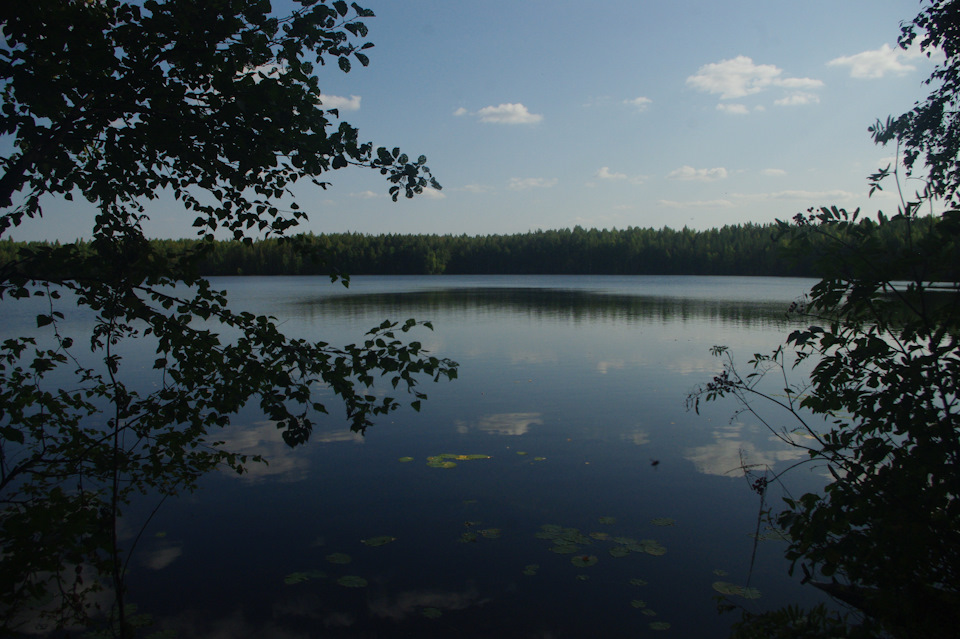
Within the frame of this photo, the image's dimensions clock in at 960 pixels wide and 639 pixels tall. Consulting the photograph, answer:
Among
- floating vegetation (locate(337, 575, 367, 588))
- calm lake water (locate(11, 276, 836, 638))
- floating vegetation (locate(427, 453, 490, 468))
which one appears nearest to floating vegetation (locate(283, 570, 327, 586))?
calm lake water (locate(11, 276, 836, 638))

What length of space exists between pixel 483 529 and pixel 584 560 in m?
1.38

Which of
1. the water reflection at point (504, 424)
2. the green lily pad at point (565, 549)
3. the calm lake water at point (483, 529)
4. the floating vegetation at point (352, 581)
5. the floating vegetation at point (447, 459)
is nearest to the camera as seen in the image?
the calm lake water at point (483, 529)

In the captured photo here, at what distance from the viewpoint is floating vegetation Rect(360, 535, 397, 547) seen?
7.21 m

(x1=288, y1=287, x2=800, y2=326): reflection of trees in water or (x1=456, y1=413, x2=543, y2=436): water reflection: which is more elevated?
(x1=288, y1=287, x2=800, y2=326): reflection of trees in water

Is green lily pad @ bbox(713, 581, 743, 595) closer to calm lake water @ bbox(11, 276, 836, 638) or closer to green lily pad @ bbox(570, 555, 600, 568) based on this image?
calm lake water @ bbox(11, 276, 836, 638)

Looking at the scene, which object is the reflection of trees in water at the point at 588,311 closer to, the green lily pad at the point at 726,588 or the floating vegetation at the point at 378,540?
the green lily pad at the point at 726,588

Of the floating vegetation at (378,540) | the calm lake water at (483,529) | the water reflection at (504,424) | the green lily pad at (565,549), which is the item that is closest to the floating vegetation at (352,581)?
the calm lake water at (483,529)

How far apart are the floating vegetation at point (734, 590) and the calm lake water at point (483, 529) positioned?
10 cm

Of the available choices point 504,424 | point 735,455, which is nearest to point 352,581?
point 504,424

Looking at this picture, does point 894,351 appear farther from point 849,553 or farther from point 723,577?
point 723,577

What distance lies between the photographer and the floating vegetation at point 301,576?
6418 millimetres

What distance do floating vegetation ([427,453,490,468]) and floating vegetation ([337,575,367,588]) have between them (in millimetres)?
3345

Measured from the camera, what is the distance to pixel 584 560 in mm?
6762

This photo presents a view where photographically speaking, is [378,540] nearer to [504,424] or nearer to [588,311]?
[504,424]
